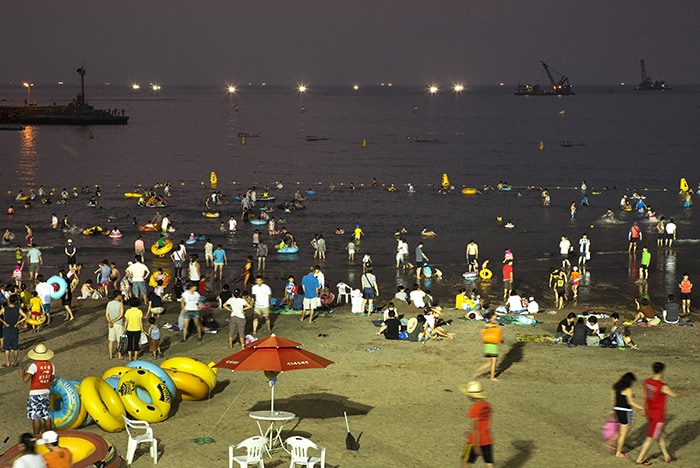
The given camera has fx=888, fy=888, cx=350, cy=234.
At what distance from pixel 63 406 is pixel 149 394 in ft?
4.18

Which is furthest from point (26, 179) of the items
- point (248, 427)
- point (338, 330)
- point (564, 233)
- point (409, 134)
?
point (409, 134)

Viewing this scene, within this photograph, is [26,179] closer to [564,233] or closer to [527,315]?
[564,233]

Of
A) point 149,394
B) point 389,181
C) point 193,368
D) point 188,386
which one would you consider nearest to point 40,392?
point 149,394

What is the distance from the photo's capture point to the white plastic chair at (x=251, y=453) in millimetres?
11352

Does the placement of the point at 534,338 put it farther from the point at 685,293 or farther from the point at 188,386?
the point at 188,386

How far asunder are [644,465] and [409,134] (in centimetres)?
11417

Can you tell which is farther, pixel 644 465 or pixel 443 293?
pixel 443 293

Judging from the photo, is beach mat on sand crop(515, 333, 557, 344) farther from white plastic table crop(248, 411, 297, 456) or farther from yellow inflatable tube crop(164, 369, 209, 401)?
white plastic table crop(248, 411, 297, 456)

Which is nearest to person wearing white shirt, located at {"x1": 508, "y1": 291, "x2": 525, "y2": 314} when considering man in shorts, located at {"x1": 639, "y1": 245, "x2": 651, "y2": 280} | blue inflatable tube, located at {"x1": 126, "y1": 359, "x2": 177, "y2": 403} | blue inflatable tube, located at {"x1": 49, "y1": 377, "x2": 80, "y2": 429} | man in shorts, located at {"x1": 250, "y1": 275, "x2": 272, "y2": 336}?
man in shorts, located at {"x1": 250, "y1": 275, "x2": 272, "y2": 336}

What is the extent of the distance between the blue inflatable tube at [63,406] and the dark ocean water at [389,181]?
1689 centimetres

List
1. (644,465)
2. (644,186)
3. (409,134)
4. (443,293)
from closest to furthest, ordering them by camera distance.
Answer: (644,465) < (443,293) < (644,186) < (409,134)

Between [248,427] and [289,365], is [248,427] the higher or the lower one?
the lower one

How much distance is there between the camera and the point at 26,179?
6750 cm

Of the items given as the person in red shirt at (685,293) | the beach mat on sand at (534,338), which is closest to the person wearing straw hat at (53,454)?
the beach mat on sand at (534,338)
